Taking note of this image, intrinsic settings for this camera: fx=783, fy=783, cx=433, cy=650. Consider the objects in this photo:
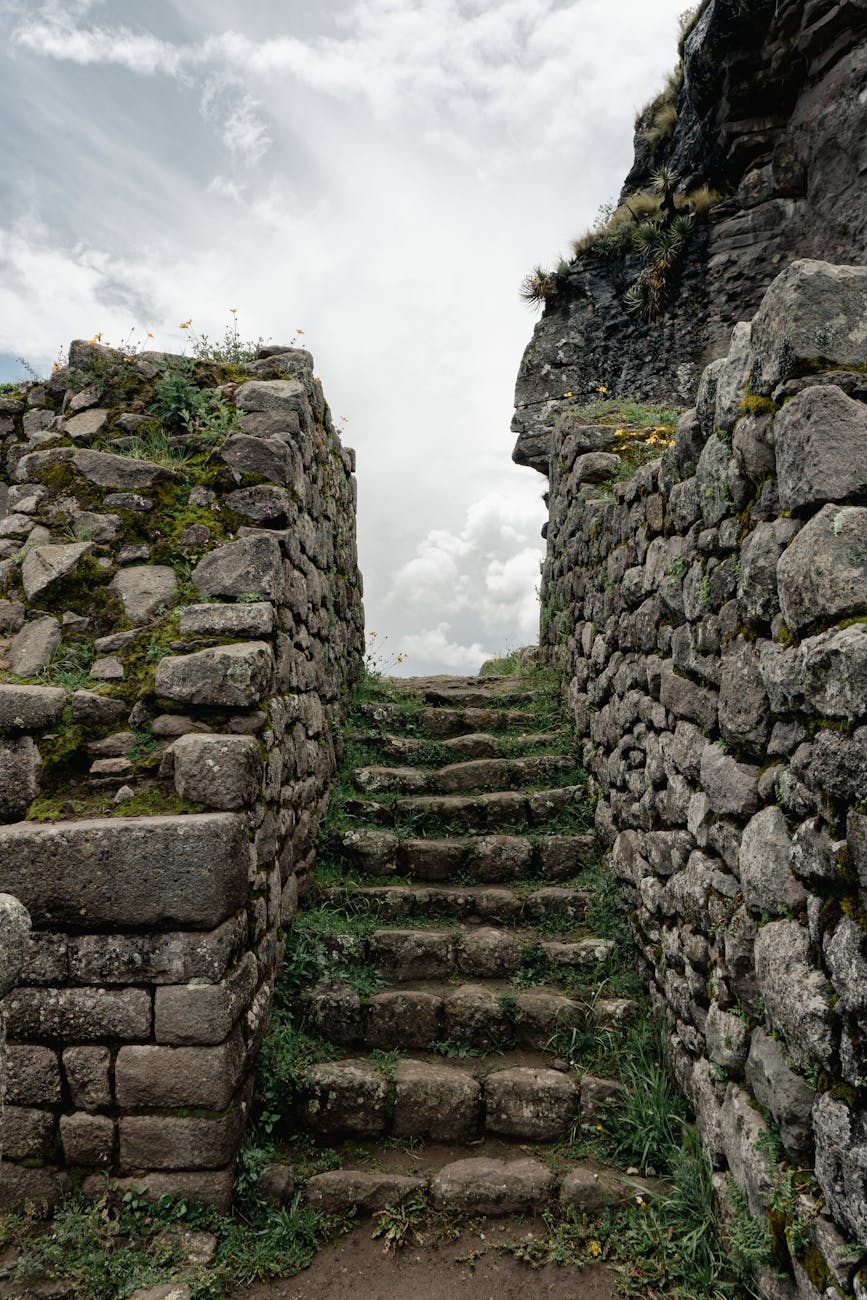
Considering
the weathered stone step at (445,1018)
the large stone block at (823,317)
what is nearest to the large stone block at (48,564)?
the weathered stone step at (445,1018)

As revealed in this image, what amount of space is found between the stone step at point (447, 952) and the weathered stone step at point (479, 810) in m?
1.03

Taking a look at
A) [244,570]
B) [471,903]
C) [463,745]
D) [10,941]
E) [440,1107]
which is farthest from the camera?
[463,745]

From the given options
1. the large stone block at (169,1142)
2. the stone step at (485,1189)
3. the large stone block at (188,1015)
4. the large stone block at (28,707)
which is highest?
the large stone block at (28,707)

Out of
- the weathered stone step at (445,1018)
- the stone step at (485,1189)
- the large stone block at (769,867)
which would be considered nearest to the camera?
the large stone block at (769,867)

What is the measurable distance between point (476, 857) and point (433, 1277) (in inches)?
89.8

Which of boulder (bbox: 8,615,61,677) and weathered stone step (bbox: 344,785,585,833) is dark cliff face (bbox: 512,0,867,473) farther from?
boulder (bbox: 8,615,61,677)

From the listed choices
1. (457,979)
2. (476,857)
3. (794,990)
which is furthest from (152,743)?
(794,990)

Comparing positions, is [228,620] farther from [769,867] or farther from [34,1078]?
[769,867]

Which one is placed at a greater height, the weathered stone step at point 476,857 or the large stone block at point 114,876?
the large stone block at point 114,876

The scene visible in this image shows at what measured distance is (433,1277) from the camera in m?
2.85

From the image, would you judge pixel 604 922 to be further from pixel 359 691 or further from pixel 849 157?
pixel 849 157

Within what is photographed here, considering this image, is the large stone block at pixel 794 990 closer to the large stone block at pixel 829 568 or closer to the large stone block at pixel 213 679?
the large stone block at pixel 829 568

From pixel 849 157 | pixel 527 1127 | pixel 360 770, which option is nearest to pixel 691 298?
pixel 849 157

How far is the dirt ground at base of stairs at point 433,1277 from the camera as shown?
9.03ft
